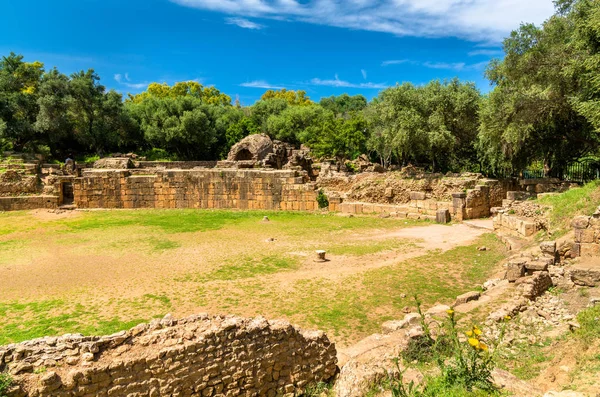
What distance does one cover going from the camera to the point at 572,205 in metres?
13.7

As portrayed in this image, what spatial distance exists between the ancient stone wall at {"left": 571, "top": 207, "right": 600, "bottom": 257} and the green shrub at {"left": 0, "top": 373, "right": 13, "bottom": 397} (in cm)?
1223

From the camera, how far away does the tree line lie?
18562mm

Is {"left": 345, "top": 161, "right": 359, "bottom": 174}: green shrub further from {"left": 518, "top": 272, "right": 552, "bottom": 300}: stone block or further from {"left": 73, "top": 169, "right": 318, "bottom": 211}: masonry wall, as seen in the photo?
{"left": 518, "top": 272, "right": 552, "bottom": 300}: stone block

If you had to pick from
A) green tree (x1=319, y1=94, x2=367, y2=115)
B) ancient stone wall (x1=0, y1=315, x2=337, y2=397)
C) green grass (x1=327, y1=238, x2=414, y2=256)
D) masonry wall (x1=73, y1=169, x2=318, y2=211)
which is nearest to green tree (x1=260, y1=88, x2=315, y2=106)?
green tree (x1=319, y1=94, x2=367, y2=115)

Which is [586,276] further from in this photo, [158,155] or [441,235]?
[158,155]

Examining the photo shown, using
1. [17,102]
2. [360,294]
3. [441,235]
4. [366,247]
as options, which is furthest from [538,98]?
[17,102]

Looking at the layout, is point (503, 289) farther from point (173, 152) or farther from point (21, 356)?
point (173, 152)

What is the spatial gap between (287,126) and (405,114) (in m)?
22.4

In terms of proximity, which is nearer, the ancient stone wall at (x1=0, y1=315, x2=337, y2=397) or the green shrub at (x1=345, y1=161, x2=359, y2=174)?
the ancient stone wall at (x1=0, y1=315, x2=337, y2=397)

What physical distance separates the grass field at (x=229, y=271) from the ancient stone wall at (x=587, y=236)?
231 centimetres

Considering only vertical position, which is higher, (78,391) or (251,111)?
(251,111)

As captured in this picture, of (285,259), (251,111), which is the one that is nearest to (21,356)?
(285,259)

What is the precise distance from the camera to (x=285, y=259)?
13211 millimetres

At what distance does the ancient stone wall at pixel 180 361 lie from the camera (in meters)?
4.62
